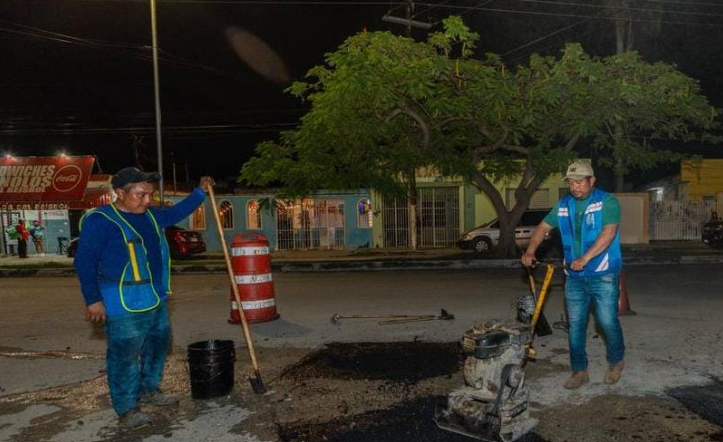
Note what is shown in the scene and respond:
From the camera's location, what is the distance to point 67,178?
22531 mm

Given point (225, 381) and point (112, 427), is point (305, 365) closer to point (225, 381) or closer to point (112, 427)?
point (225, 381)

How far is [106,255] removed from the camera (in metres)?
4.02

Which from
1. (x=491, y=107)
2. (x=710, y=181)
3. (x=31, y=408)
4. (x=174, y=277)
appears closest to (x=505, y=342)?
(x=31, y=408)

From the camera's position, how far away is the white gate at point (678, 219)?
73.3ft

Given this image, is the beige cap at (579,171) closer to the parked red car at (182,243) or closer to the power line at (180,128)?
the parked red car at (182,243)

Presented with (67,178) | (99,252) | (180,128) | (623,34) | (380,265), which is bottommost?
(380,265)

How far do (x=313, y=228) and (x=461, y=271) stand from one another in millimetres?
10437

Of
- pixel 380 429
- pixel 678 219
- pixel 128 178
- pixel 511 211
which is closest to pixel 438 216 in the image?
pixel 511 211

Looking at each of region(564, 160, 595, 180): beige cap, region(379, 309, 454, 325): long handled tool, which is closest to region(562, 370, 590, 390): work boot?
region(564, 160, 595, 180): beige cap

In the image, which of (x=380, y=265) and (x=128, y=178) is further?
(x=380, y=265)

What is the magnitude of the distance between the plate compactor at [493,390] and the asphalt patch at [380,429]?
0.41 feet

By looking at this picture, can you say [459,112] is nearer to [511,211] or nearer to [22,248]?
[511,211]

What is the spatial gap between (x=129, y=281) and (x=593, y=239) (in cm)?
373

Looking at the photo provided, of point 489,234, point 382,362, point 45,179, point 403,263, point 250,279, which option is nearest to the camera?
point 382,362
